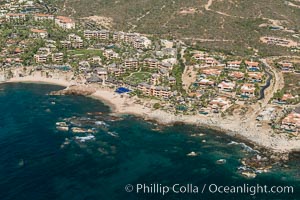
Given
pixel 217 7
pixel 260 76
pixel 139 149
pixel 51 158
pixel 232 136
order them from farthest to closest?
pixel 217 7 → pixel 260 76 → pixel 232 136 → pixel 139 149 → pixel 51 158

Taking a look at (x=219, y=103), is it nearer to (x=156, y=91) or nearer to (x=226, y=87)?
(x=226, y=87)

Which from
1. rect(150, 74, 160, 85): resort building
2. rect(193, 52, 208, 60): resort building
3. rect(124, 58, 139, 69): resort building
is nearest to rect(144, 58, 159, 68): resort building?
rect(124, 58, 139, 69): resort building

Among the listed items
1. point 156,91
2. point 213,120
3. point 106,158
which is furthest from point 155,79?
point 106,158

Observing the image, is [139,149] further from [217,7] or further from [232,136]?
[217,7]

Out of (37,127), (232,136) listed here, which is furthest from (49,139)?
(232,136)

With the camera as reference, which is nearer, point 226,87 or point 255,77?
point 226,87

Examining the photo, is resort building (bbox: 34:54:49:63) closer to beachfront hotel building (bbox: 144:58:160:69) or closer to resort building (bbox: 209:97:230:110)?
beachfront hotel building (bbox: 144:58:160:69)

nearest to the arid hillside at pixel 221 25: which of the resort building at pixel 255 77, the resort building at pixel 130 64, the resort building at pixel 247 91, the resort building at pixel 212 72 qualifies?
the resort building at pixel 212 72
